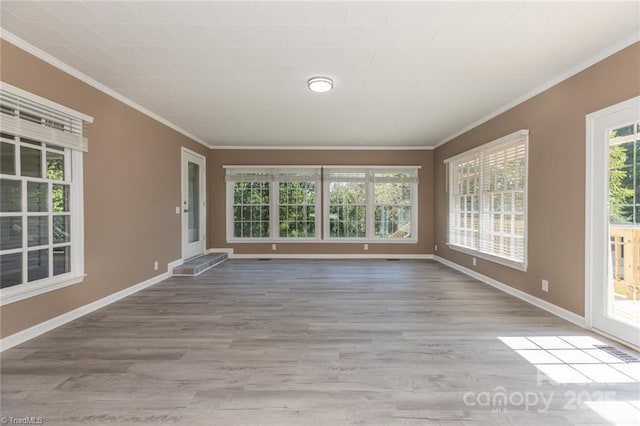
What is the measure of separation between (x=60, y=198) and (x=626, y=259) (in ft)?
17.7

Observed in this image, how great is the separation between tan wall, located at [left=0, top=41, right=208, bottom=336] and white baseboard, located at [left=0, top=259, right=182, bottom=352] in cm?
5

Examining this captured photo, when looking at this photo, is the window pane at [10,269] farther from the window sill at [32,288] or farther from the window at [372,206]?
the window at [372,206]

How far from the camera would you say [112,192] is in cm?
383

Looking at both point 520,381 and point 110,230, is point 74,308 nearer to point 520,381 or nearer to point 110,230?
point 110,230

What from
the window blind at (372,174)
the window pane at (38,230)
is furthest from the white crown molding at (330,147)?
the window pane at (38,230)

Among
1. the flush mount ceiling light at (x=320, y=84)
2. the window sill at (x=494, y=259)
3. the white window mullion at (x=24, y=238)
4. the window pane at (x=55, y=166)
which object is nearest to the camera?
the white window mullion at (x=24, y=238)

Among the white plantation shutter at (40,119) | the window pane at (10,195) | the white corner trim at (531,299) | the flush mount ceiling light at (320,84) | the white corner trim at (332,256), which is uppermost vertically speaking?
the flush mount ceiling light at (320,84)

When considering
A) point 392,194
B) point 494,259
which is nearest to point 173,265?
point 392,194

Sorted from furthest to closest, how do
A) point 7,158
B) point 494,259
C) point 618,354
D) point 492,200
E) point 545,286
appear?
point 492,200 < point 494,259 < point 545,286 < point 7,158 < point 618,354

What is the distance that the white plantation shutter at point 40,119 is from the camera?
8.36ft

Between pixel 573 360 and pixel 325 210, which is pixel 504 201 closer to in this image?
pixel 573 360

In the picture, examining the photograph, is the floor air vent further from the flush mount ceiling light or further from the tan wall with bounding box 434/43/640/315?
the flush mount ceiling light

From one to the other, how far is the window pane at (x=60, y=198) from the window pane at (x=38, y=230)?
169 mm

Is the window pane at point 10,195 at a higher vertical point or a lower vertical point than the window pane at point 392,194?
lower
